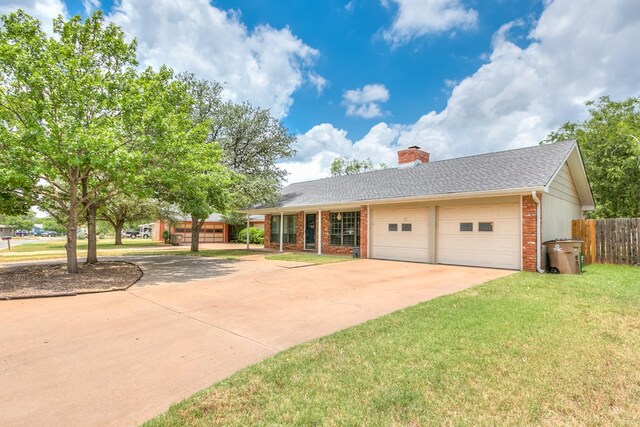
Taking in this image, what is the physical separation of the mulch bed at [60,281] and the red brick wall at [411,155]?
13.7 m

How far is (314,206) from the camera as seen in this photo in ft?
54.5

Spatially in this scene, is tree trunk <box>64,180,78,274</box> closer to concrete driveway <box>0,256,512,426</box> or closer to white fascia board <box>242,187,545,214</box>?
concrete driveway <box>0,256,512,426</box>

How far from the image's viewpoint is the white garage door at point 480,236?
1086 centimetres

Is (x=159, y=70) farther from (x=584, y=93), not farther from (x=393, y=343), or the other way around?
(x=584, y=93)

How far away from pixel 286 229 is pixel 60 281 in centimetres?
1279

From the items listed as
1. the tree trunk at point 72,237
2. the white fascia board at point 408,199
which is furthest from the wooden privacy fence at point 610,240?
the tree trunk at point 72,237

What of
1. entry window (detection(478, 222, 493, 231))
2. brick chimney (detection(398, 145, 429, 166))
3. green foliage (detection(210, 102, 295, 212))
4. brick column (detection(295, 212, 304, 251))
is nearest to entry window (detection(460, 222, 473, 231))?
entry window (detection(478, 222, 493, 231))

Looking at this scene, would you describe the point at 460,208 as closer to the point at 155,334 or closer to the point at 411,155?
the point at 411,155

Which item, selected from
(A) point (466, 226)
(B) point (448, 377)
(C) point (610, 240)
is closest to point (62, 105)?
(B) point (448, 377)

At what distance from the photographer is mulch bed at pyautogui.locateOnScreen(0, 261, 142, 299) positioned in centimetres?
712

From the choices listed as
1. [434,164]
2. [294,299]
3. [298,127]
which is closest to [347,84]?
[298,127]

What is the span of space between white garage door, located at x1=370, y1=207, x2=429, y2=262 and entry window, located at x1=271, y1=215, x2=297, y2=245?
20.7 ft

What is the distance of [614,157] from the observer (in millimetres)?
18969

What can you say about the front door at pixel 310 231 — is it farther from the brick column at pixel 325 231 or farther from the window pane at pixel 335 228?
the window pane at pixel 335 228
